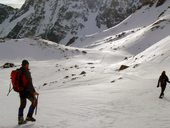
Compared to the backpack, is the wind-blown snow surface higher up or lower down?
lower down

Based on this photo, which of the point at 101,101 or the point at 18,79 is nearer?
the point at 18,79

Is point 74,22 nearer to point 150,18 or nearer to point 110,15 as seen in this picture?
point 110,15

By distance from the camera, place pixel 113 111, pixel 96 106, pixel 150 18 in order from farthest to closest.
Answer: pixel 150 18 → pixel 96 106 → pixel 113 111

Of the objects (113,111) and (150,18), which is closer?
(113,111)

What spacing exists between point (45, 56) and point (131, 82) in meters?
32.1

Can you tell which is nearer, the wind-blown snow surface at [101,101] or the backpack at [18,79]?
the backpack at [18,79]

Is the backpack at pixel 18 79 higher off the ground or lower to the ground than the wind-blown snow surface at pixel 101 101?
higher

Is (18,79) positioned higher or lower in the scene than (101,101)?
higher

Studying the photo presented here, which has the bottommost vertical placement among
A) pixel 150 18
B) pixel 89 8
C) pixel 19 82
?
pixel 19 82

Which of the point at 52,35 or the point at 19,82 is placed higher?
the point at 52,35

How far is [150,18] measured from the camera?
285 ft

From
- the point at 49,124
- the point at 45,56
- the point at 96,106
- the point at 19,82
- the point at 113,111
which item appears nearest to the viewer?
the point at 19,82

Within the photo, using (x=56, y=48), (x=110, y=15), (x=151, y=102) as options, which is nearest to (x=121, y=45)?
(x=56, y=48)

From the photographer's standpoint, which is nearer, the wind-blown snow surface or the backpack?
the backpack
